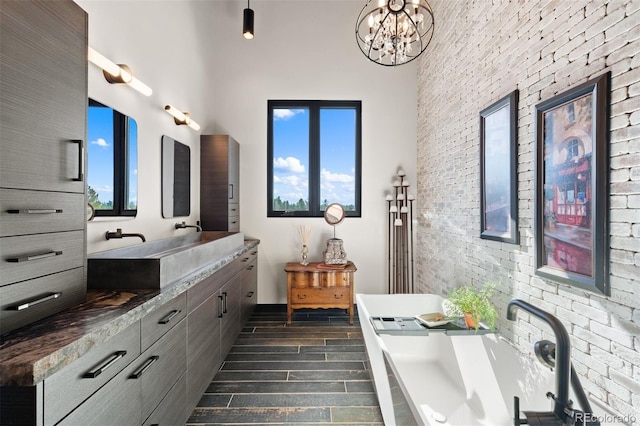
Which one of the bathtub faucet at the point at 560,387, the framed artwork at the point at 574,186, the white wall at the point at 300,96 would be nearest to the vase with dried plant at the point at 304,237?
the white wall at the point at 300,96

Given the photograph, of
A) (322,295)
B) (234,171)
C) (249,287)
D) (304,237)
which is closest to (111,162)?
(234,171)

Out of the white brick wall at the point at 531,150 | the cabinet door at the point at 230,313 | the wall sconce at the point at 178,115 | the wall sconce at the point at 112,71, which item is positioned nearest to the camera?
the white brick wall at the point at 531,150

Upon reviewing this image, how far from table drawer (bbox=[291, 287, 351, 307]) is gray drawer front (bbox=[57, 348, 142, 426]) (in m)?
2.24

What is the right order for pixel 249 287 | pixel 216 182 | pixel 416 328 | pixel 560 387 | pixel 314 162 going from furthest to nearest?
pixel 314 162 → pixel 216 182 → pixel 249 287 → pixel 416 328 → pixel 560 387

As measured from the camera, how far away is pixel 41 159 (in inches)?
42.4

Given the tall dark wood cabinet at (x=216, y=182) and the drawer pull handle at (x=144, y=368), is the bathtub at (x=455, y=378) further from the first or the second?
the tall dark wood cabinet at (x=216, y=182)

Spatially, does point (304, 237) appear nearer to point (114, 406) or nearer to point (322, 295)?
point (322, 295)

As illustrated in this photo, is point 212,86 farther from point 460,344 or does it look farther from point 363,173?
point 460,344

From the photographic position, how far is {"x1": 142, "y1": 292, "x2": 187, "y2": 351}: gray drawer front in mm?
1338

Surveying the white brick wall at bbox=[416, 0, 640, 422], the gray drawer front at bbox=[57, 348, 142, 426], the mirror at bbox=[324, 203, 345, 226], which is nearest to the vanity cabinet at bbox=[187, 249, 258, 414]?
the gray drawer front at bbox=[57, 348, 142, 426]

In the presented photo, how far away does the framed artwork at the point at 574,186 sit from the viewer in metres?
1.31

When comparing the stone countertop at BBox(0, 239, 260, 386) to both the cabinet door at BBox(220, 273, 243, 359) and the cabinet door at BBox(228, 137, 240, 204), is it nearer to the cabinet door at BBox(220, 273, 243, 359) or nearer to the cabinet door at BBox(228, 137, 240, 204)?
the cabinet door at BBox(220, 273, 243, 359)

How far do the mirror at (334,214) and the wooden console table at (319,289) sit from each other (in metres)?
0.62

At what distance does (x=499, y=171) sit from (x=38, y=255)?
253 centimetres
